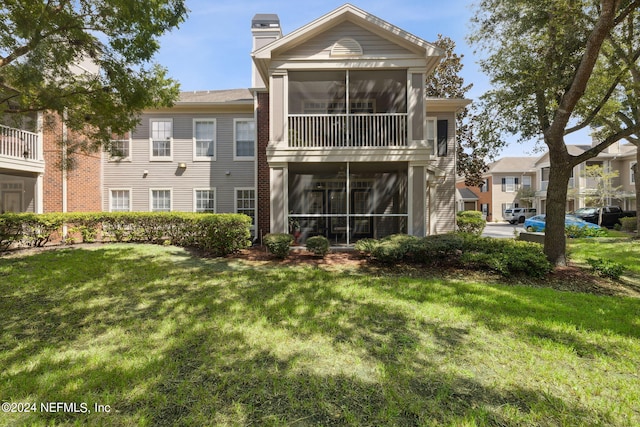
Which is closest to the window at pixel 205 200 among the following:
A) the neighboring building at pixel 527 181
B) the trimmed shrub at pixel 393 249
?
the trimmed shrub at pixel 393 249

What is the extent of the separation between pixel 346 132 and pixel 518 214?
34.5 m

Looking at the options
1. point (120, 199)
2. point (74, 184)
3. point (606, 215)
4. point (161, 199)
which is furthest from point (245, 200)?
point (606, 215)

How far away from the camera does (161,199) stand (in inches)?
539

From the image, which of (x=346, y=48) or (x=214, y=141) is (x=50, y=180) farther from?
(x=346, y=48)

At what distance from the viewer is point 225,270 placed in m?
7.34

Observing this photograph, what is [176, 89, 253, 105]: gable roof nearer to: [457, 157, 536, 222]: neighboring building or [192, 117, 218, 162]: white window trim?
[192, 117, 218, 162]: white window trim

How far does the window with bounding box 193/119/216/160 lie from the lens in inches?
537

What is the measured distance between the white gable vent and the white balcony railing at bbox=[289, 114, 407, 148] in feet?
6.50

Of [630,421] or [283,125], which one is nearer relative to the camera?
[630,421]

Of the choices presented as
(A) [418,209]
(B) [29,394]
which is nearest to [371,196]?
(A) [418,209]

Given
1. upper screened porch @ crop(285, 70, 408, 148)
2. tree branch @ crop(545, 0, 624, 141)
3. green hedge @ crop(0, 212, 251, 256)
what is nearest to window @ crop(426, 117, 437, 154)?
upper screened porch @ crop(285, 70, 408, 148)

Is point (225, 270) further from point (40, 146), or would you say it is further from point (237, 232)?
point (40, 146)

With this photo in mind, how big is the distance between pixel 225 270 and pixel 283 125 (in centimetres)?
506

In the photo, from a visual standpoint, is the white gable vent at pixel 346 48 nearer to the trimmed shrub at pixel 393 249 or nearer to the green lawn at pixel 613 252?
the trimmed shrub at pixel 393 249
